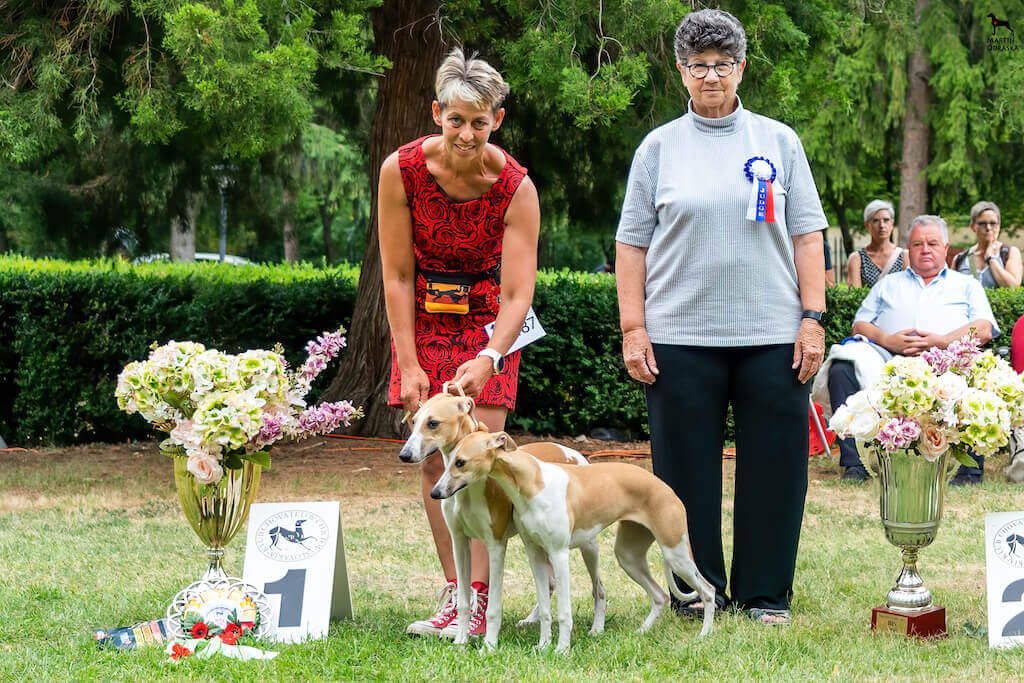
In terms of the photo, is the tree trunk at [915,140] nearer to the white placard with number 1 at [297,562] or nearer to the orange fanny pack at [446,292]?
the orange fanny pack at [446,292]

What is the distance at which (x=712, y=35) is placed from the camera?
3795 mm

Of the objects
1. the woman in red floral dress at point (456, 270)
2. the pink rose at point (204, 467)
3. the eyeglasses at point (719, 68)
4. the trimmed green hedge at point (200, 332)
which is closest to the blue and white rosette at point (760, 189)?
the eyeglasses at point (719, 68)

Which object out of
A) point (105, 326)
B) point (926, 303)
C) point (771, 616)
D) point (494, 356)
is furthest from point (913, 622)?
point (105, 326)

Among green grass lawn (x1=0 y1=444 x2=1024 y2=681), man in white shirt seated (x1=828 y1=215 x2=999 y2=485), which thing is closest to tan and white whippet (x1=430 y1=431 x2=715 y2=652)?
green grass lawn (x1=0 y1=444 x2=1024 y2=681)

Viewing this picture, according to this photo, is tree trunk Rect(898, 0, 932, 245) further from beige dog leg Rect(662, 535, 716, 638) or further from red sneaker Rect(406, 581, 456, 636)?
red sneaker Rect(406, 581, 456, 636)

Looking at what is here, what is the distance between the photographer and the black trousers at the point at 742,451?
4.05m

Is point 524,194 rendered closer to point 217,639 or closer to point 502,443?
point 502,443

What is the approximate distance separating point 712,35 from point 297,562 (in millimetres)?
2320

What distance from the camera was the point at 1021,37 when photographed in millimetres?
9250

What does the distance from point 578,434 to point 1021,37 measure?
16.1ft

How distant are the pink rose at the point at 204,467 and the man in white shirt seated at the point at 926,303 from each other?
4.69m

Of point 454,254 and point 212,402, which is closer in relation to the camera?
point 212,402

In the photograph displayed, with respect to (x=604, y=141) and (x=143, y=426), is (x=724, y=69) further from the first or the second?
(x=143, y=426)

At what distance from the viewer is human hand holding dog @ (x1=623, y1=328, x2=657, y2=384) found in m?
4.07
